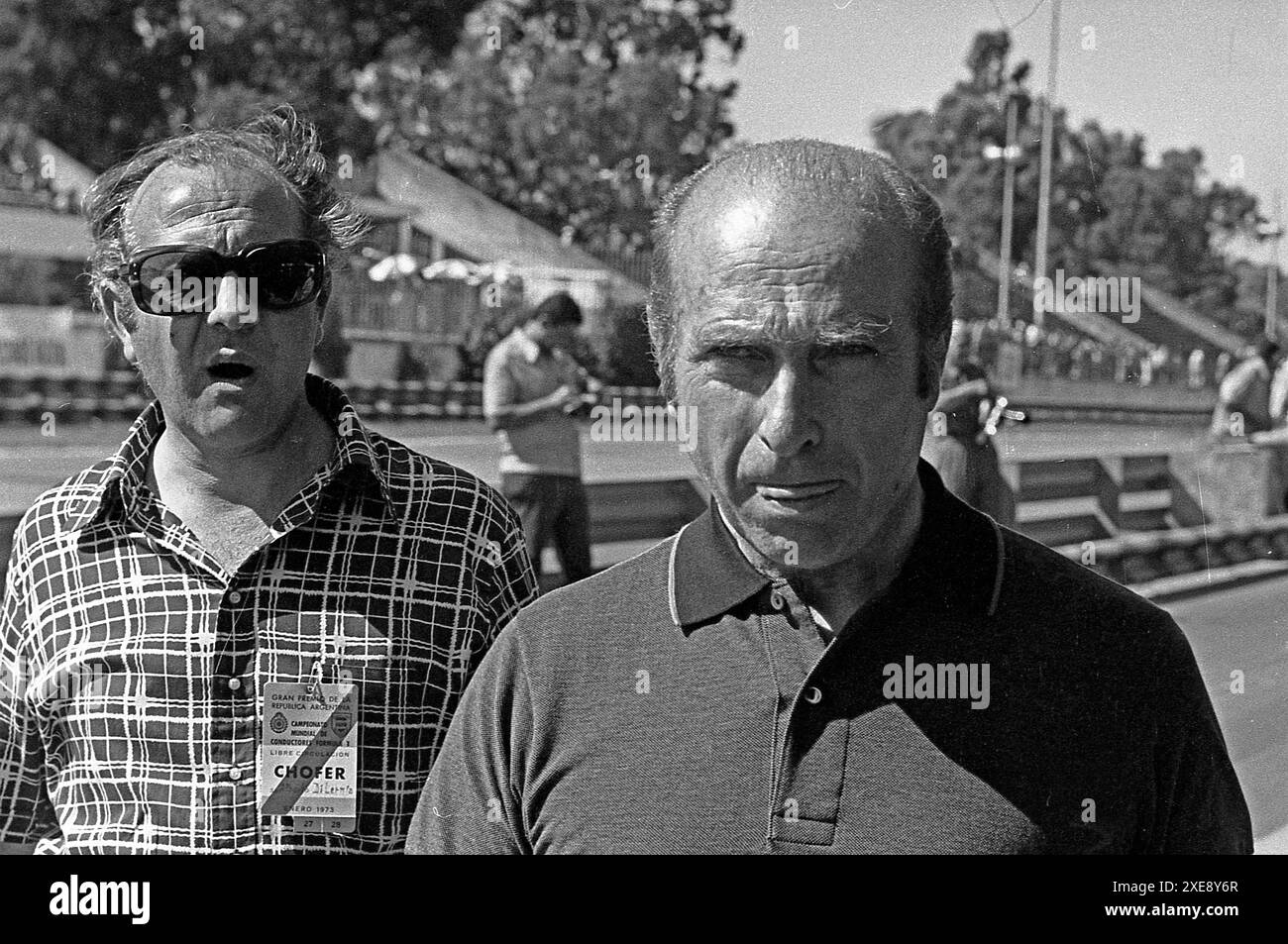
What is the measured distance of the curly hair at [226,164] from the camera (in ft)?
5.50

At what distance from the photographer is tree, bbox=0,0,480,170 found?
6.77 ft

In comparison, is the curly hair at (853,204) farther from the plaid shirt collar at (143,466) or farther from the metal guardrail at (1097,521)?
the metal guardrail at (1097,521)

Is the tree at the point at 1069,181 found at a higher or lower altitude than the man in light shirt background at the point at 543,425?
higher

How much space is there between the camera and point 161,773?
1614 mm

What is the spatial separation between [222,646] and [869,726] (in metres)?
0.73

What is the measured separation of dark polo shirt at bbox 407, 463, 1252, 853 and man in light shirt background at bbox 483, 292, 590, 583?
28.4 inches

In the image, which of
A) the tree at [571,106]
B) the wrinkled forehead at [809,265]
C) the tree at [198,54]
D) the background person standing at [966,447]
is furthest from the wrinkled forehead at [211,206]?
the background person standing at [966,447]

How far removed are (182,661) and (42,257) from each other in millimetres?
1179

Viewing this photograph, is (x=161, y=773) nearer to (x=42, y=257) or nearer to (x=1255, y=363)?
(x=42, y=257)

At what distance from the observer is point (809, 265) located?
1313 mm

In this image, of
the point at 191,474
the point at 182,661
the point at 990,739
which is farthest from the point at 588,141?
the point at 990,739

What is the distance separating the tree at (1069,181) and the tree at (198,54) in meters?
0.72

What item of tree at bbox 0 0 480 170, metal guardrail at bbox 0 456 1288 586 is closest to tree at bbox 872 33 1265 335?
metal guardrail at bbox 0 456 1288 586

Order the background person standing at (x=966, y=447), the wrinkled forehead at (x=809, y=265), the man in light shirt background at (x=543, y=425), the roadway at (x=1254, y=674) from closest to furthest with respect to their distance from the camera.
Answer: the wrinkled forehead at (x=809, y=265) → the roadway at (x=1254, y=674) → the background person standing at (x=966, y=447) → the man in light shirt background at (x=543, y=425)
